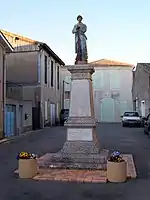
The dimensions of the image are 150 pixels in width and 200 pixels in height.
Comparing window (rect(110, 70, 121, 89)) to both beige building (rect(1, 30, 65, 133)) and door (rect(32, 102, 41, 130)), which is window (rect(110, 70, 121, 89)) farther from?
door (rect(32, 102, 41, 130))

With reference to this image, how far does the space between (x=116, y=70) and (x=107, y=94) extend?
123 inches

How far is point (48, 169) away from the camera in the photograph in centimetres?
1004

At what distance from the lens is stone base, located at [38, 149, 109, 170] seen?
10016 millimetres

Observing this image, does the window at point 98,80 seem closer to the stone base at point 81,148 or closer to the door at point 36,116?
the door at point 36,116

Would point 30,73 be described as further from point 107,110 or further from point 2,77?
point 107,110

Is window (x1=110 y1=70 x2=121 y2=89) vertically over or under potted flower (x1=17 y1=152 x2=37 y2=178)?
over

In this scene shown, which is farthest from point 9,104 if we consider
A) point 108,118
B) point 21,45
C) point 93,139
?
point 108,118

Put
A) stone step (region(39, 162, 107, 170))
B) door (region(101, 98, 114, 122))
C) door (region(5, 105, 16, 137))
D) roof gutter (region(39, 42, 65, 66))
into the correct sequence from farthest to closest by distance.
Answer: door (region(101, 98, 114, 122)), roof gutter (region(39, 42, 65, 66)), door (region(5, 105, 16, 137)), stone step (region(39, 162, 107, 170))

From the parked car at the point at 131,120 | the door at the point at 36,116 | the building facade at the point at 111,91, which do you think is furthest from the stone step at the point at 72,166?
the building facade at the point at 111,91

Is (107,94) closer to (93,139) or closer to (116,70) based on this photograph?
(116,70)

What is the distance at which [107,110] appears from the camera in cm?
4184

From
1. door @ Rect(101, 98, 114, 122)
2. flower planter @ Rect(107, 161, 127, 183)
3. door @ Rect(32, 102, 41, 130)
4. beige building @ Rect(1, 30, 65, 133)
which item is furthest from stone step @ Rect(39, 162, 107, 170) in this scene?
door @ Rect(101, 98, 114, 122)

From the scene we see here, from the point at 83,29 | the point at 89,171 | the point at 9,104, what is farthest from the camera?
the point at 9,104

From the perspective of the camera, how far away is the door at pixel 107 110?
41906 millimetres
